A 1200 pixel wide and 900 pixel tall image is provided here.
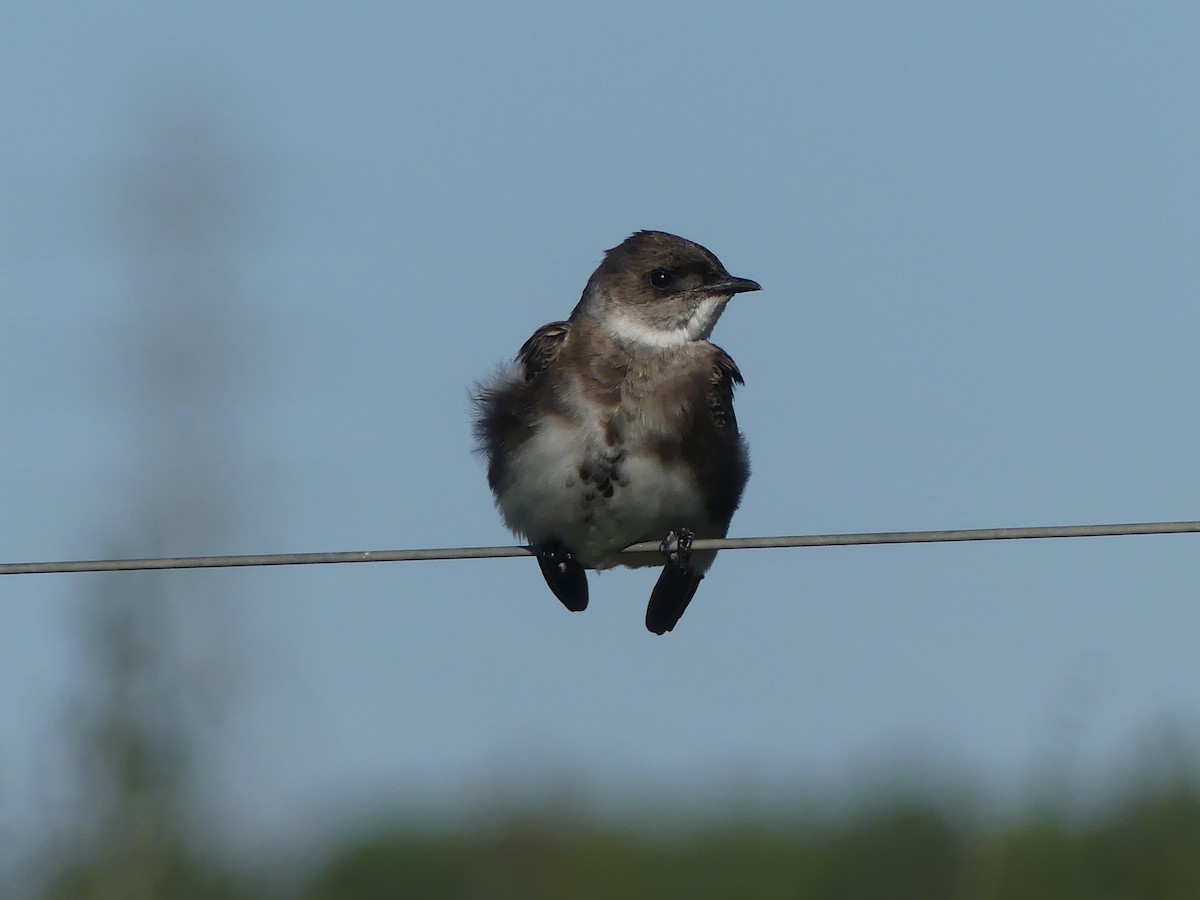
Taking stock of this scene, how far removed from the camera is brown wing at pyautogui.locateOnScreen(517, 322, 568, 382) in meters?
8.02

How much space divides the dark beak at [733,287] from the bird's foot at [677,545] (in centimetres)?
120

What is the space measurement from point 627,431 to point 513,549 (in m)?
1.85

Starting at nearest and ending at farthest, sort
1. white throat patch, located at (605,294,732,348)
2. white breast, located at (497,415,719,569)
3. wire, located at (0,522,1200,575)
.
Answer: wire, located at (0,522,1200,575)
white breast, located at (497,415,719,569)
white throat patch, located at (605,294,732,348)

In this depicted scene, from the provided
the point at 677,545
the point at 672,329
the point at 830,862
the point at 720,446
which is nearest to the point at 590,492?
the point at 677,545

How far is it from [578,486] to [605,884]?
13967mm

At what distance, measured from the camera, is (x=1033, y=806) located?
8312 mm

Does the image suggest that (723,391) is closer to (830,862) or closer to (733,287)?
(733,287)

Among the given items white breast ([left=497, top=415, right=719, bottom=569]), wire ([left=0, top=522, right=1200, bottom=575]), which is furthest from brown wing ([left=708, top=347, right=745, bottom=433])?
wire ([left=0, top=522, right=1200, bottom=575])

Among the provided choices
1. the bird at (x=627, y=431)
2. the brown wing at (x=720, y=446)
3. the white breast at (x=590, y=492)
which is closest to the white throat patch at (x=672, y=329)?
the bird at (x=627, y=431)

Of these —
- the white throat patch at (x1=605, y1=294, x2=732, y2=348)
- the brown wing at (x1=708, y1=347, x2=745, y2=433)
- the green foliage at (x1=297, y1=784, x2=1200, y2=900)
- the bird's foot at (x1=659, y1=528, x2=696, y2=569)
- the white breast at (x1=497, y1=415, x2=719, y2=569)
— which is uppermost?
the white throat patch at (x1=605, y1=294, x2=732, y2=348)

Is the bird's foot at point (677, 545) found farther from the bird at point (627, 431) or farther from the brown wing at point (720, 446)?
the brown wing at point (720, 446)

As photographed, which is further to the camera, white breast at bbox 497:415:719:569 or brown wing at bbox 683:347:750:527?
brown wing at bbox 683:347:750:527

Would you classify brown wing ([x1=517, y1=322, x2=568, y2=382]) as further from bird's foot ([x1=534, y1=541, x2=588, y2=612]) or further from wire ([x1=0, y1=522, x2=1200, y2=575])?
wire ([x1=0, y1=522, x2=1200, y2=575])

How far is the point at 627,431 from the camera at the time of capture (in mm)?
7605
